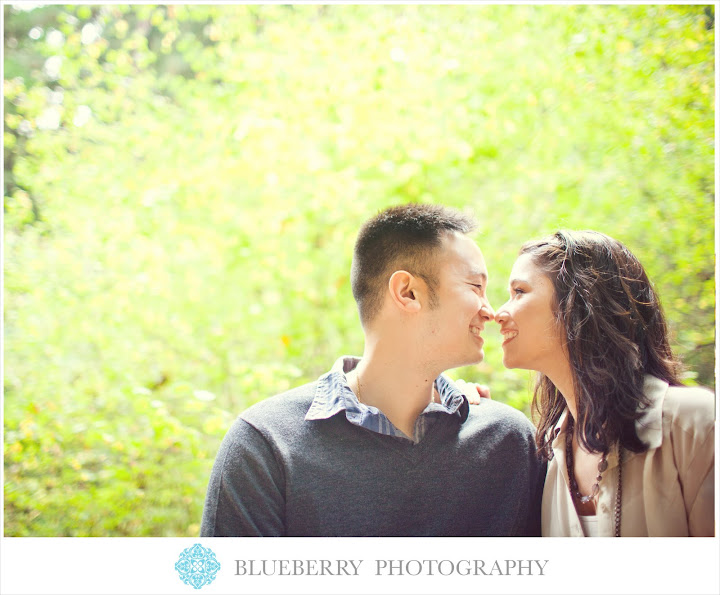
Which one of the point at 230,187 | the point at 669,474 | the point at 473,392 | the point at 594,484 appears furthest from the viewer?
the point at 230,187

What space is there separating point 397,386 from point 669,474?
605mm

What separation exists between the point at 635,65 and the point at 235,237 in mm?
1884

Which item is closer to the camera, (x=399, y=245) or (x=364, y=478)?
(x=364, y=478)

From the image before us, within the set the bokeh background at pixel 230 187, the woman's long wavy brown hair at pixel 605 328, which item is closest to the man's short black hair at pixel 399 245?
the woman's long wavy brown hair at pixel 605 328

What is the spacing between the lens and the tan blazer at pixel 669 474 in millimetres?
1149

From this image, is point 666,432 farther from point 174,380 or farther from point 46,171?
point 46,171

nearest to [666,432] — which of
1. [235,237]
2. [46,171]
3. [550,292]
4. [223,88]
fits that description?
[550,292]

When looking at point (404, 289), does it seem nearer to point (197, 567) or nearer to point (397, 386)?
point (397, 386)

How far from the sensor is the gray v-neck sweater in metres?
1.21

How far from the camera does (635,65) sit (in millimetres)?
2273

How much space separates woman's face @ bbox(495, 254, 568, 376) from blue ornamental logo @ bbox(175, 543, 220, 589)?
2.86ft

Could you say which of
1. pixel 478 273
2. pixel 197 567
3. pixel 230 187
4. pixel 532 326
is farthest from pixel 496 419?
pixel 230 187

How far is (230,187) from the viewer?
A: 8.87 ft

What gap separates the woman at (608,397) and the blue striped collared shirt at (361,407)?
0.58ft
